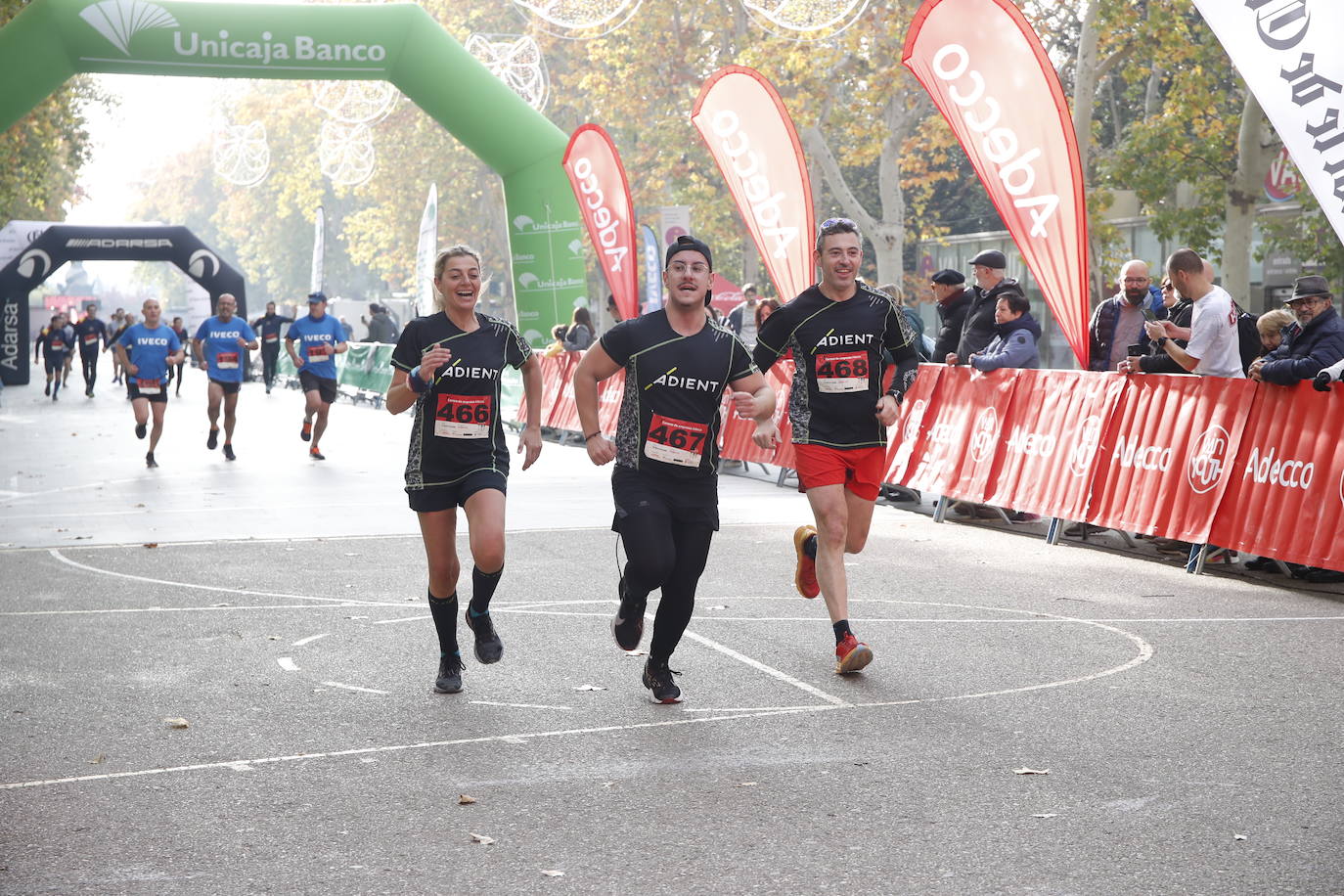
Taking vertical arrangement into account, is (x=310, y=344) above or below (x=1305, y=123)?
below

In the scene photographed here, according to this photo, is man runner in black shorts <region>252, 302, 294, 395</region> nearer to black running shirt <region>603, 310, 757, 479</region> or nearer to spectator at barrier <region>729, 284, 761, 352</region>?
spectator at barrier <region>729, 284, 761, 352</region>

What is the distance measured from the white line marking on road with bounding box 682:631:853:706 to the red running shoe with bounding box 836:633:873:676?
0.20 m

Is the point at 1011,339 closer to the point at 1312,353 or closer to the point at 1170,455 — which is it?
the point at 1170,455

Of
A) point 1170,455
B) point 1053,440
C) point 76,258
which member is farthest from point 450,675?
point 76,258

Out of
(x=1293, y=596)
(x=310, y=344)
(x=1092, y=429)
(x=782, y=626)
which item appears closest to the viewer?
(x=782, y=626)

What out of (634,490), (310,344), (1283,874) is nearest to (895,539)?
(634,490)

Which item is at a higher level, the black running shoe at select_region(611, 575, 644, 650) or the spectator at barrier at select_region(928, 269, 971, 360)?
the spectator at barrier at select_region(928, 269, 971, 360)

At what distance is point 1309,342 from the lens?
382 inches

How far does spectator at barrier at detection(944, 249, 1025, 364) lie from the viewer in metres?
12.6

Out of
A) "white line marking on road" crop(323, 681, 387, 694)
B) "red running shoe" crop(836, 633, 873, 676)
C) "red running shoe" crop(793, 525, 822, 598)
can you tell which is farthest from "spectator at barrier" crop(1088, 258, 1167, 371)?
"white line marking on road" crop(323, 681, 387, 694)

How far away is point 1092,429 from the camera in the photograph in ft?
37.3

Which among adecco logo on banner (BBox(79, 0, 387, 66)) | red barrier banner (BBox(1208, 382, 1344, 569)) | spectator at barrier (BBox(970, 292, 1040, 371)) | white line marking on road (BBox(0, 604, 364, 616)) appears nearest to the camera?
white line marking on road (BBox(0, 604, 364, 616))

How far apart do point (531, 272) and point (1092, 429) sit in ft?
54.0

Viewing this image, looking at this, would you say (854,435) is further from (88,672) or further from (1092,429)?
(1092,429)
